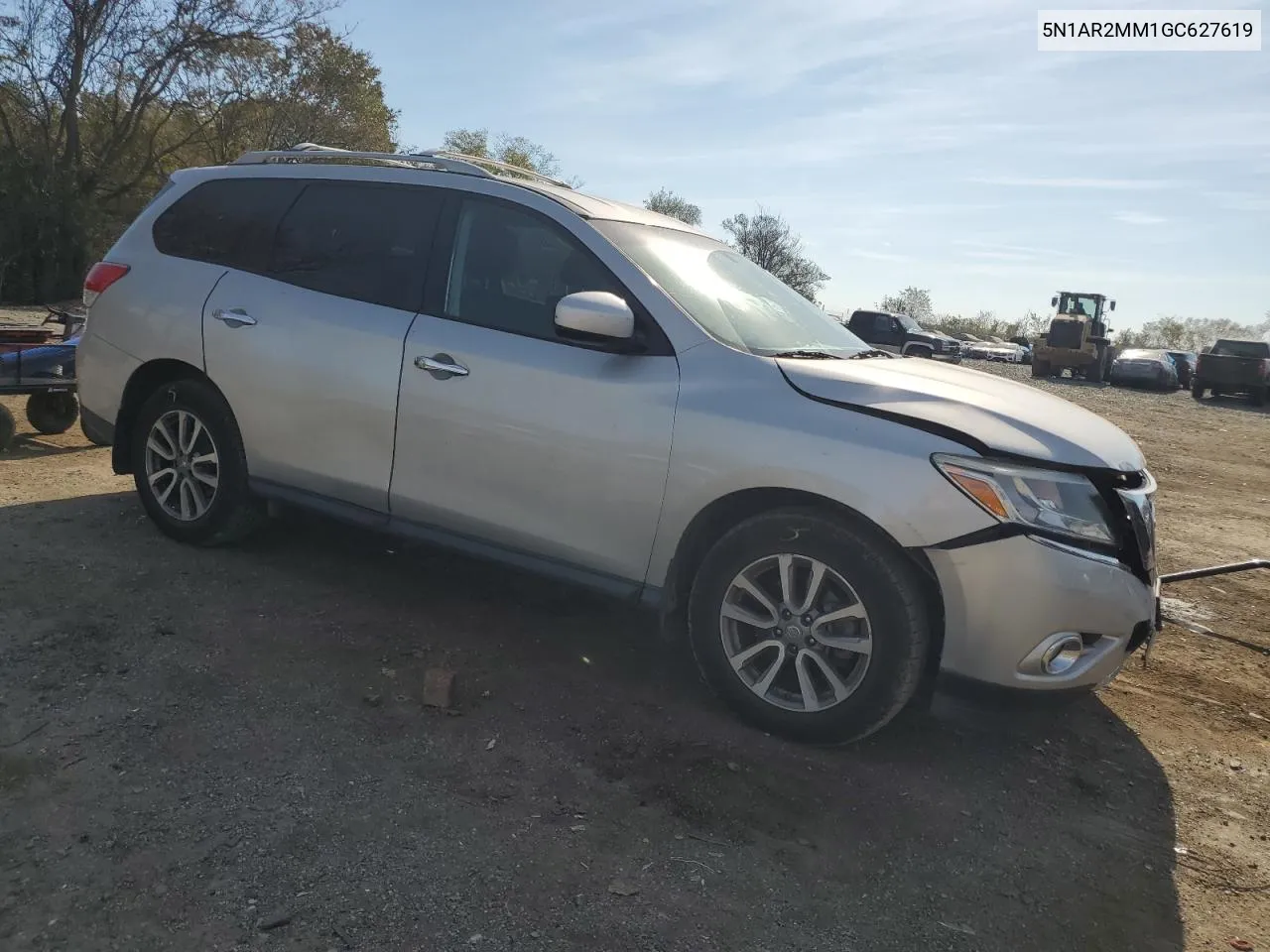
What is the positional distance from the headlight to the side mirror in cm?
120

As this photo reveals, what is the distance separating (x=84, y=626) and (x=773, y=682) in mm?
2752

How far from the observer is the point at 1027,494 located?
9.89ft

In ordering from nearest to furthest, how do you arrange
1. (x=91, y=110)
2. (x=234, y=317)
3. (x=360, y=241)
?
(x=360, y=241)
(x=234, y=317)
(x=91, y=110)

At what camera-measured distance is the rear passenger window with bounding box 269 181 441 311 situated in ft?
13.7

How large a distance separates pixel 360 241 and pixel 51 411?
4.94 metres

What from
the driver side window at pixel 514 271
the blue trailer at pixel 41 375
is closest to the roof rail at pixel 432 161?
the driver side window at pixel 514 271

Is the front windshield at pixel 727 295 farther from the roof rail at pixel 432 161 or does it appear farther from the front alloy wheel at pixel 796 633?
the front alloy wheel at pixel 796 633

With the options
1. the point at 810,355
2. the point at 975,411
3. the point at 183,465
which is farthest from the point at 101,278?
the point at 975,411

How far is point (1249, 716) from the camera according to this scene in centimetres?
401

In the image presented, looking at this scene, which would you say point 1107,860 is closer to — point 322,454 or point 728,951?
point 728,951

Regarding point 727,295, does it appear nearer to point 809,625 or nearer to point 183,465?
point 809,625

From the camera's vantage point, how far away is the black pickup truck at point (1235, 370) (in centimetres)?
2641

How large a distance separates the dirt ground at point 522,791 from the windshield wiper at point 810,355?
4.49 ft

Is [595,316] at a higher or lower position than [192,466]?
higher
